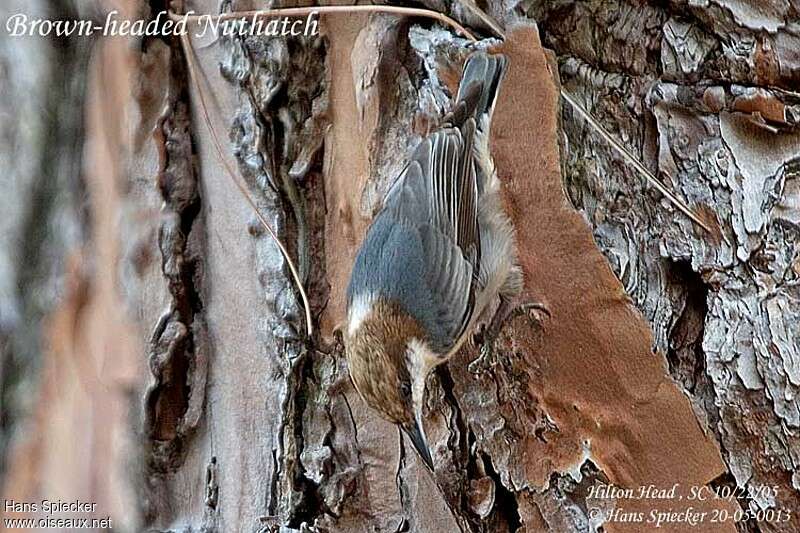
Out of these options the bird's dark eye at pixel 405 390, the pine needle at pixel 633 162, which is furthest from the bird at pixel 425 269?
the pine needle at pixel 633 162

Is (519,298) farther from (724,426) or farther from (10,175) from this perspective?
(10,175)

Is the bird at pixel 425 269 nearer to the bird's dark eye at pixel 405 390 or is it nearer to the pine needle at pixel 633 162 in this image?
the bird's dark eye at pixel 405 390

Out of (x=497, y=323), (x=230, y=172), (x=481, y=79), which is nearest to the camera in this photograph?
(x=481, y=79)

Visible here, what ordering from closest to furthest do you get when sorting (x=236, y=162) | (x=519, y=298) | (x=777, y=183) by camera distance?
(x=777, y=183) < (x=519, y=298) < (x=236, y=162)

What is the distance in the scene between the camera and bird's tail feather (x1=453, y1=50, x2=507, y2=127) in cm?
122

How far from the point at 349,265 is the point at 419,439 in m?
0.35

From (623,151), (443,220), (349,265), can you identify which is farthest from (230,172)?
(623,151)

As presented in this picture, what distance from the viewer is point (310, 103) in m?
1.44

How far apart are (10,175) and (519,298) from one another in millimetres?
1025

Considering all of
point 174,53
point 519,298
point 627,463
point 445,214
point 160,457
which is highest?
point 174,53

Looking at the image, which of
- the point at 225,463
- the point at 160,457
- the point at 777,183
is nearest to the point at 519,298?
the point at 777,183

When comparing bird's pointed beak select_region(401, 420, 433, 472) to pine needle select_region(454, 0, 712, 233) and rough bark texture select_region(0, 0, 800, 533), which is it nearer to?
rough bark texture select_region(0, 0, 800, 533)

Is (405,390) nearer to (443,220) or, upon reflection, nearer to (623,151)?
(443,220)

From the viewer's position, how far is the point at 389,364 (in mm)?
A: 1266
